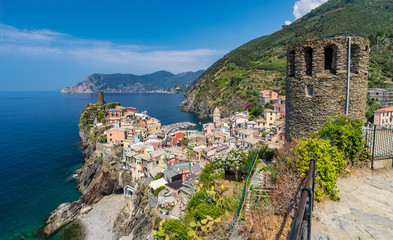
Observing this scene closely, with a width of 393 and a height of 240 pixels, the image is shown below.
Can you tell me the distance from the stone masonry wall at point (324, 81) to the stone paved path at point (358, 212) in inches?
99.0

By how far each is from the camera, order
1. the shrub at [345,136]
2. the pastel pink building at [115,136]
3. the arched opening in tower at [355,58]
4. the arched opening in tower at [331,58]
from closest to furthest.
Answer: the shrub at [345,136]
the arched opening in tower at [355,58]
the arched opening in tower at [331,58]
the pastel pink building at [115,136]

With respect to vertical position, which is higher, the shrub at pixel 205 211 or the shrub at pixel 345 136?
the shrub at pixel 345 136

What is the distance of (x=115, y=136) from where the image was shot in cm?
4375

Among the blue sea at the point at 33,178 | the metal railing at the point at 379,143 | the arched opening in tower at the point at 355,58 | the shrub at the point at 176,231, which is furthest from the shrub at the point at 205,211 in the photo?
the blue sea at the point at 33,178

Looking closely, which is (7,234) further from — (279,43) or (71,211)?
(279,43)

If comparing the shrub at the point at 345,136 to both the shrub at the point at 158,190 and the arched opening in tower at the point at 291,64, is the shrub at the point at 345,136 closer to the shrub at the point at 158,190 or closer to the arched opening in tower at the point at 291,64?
the arched opening in tower at the point at 291,64

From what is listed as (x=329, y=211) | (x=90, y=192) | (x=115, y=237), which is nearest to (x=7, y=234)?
(x=90, y=192)

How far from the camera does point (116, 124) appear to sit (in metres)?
52.6

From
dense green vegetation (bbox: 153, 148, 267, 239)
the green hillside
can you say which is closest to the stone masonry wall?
dense green vegetation (bbox: 153, 148, 267, 239)

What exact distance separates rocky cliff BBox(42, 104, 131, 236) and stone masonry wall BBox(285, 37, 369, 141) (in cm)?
3104

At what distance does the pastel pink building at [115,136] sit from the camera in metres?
43.3

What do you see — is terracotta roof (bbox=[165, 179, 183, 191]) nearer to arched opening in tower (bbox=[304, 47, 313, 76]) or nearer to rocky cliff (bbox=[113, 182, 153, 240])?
rocky cliff (bbox=[113, 182, 153, 240])

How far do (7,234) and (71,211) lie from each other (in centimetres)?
664

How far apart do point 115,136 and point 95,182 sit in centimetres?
1292
